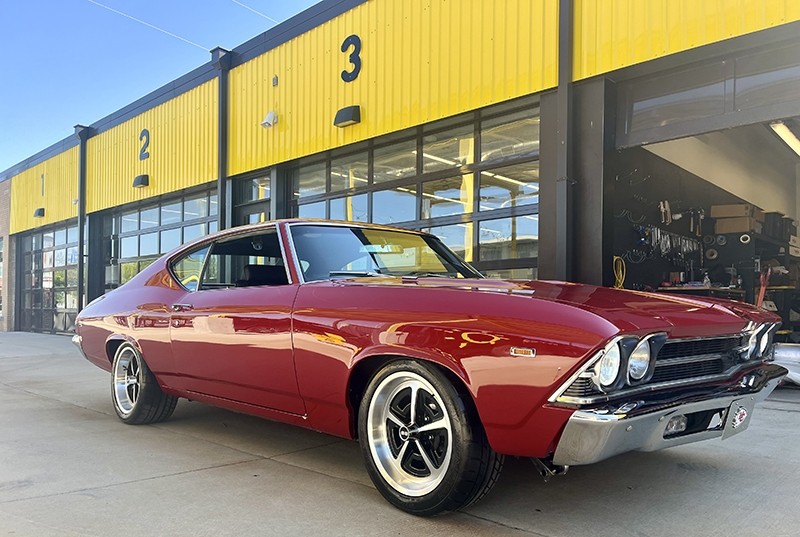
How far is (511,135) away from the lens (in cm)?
745

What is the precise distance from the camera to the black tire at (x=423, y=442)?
2518mm

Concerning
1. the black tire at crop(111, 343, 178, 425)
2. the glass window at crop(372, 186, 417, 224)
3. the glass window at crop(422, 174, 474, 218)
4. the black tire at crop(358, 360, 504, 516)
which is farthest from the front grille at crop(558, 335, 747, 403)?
the glass window at crop(372, 186, 417, 224)

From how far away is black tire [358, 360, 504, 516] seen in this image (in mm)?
2518

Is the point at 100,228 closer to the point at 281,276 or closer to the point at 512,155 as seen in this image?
the point at 512,155

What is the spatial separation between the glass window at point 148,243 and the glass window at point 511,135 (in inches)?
359

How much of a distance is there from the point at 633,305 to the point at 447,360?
0.85m

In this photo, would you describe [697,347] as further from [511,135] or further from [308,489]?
[511,135]

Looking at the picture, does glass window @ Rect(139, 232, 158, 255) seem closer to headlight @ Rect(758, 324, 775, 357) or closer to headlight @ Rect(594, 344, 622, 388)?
headlight @ Rect(758, 324, 775, 357)

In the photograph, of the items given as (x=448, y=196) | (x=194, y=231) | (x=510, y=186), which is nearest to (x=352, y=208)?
(x=448, y=196)

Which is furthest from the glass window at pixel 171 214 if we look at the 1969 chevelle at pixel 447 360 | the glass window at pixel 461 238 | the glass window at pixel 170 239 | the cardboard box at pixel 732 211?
the cardboard box at pixel 732 211

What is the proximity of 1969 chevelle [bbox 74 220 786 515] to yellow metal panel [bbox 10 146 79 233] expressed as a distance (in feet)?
47.3

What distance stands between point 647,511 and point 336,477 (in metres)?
1.56

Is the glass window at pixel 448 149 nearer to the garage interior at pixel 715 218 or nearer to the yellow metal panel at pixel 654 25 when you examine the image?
the yellow metal panel at pixel 654 25

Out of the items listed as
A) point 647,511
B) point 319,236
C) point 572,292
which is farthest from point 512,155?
point 647,511
